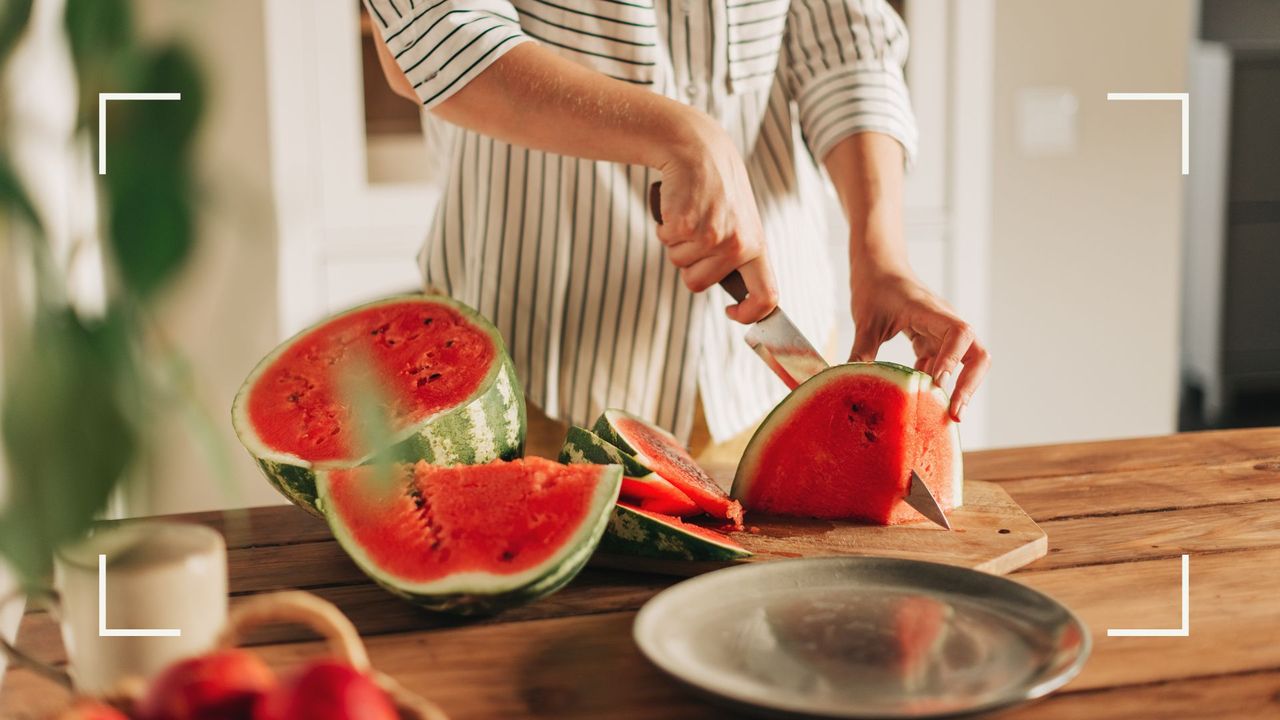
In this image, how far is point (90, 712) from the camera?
60 centimetres

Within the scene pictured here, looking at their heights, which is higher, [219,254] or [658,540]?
[219,254]

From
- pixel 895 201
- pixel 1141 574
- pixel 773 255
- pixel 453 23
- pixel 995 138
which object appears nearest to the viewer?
pixel 1141 574

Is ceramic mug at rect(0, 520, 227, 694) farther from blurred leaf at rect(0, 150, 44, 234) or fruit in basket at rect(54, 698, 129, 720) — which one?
blurred leaf at rect(0, 150, 44, 234)

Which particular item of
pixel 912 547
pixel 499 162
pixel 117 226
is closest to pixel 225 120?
pixel 117 226

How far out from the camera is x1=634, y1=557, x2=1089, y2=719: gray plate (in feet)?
2.59

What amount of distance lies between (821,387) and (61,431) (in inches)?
39.4

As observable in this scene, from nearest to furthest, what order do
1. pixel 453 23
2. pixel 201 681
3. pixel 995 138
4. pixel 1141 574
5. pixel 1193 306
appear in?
1. pixel 201 681
2. pixel 1141 574
3. pixel 453 23
4. pixel 995 138
5. pixel 1193 306

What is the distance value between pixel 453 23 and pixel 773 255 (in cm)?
60

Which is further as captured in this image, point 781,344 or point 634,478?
point 781,344

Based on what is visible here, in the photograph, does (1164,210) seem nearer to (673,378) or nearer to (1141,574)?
(673,378)

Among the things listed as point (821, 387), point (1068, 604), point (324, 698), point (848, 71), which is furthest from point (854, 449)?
point (324, 698)

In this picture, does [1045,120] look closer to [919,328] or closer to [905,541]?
[919,328]

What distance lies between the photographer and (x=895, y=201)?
1.64 meters
